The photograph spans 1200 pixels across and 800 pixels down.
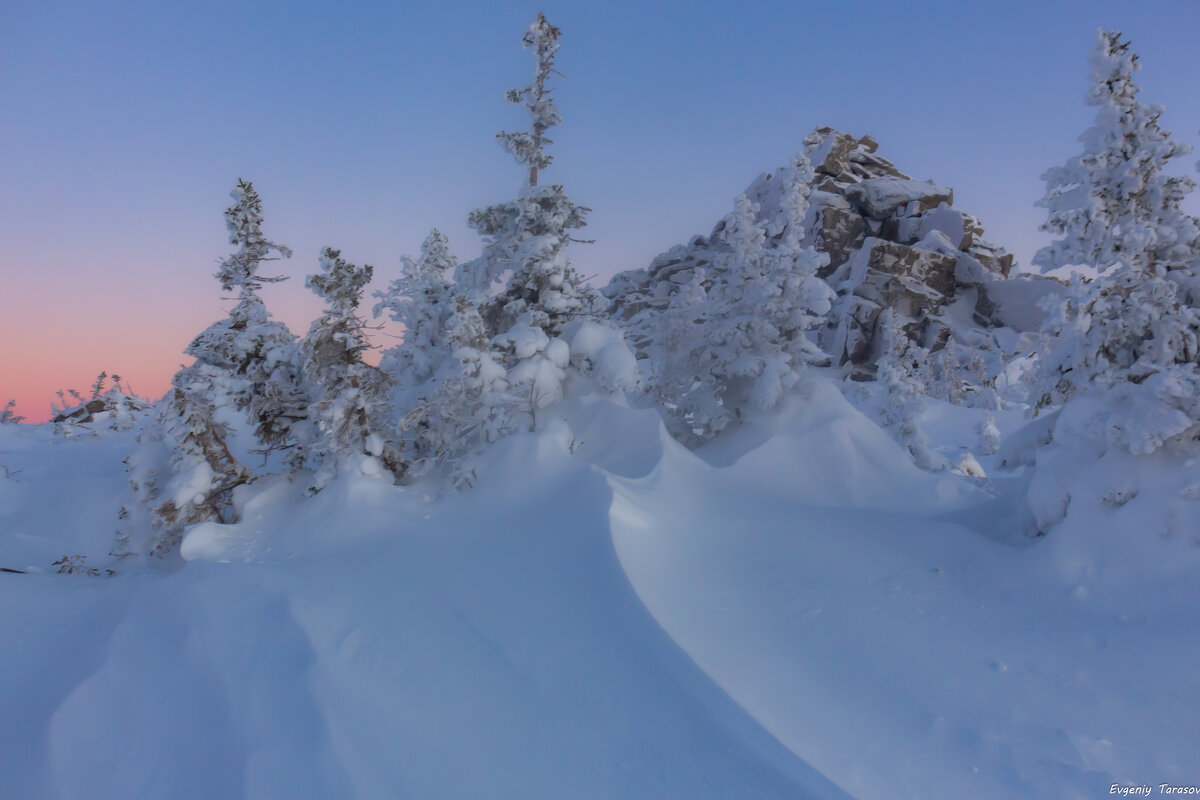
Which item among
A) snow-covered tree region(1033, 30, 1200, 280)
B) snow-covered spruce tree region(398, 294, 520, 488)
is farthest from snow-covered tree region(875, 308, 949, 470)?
snow-covered spruce tree region(398, 294, 520, 488)

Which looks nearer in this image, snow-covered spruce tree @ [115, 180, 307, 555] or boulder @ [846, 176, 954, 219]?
snow-covered spruce tree @ [115, 180, 307, 555]

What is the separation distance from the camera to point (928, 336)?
185 feet

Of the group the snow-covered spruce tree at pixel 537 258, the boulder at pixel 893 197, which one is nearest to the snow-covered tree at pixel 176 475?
the snow-covered spruce tree at pixel 537 258

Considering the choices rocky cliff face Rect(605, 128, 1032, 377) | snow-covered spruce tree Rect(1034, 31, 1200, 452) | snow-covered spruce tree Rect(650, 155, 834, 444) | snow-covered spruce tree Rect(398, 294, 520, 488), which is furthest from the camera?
rocky cliff face Rect(605, 128, 1032, 377)

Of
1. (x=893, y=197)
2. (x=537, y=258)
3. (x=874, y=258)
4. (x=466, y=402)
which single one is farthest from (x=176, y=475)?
(x=893, y=197)

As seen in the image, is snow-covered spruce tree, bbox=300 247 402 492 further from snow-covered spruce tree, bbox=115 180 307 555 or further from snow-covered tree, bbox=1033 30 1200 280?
snow-covered tree, bbox=1033 30 1200 280

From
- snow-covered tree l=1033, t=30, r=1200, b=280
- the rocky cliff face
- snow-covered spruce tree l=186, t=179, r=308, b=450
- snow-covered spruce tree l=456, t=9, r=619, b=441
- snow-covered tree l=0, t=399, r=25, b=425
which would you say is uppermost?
the rocky cliff face

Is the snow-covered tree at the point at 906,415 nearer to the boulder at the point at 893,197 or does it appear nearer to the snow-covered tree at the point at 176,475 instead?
the snow-covered tree at the point at 176,475

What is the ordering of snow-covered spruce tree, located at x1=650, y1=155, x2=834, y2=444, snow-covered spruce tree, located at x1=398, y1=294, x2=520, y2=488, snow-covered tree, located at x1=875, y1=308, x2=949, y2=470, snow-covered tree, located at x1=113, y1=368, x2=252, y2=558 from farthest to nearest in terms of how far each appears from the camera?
snow-covered tree, located at x1=875, y1=308, x2=949, y2=470
snow-covered spruce tree, located at x1=650, y1=155, x2=834, y2=444
snow-covered spruce tree, located at x1=398, y1=294, x2=520, y2=488
snow-covered tree, located at x1=113, y1=368, x2=252, y2=558

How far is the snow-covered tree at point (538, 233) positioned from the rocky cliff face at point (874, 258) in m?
39.1

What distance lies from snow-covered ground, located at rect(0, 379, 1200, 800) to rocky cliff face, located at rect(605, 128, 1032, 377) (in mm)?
44923

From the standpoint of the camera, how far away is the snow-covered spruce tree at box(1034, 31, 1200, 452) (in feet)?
29.7

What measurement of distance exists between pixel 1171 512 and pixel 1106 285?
3.61 meters

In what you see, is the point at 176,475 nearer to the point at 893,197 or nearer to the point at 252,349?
the point at 252,349
